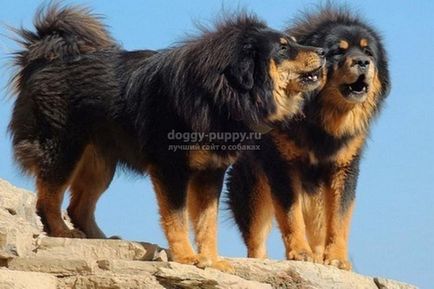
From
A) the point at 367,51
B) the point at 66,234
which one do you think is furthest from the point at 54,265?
the point at 367,51

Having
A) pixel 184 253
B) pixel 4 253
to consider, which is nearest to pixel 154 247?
pixel 184 253

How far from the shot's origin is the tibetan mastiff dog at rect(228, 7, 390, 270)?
30.0ft

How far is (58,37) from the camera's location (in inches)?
356

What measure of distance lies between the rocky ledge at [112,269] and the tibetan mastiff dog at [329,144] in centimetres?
82

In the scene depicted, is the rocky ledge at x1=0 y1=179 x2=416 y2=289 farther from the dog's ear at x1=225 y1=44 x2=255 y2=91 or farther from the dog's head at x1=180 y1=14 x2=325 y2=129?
the dog's ear at x1=225 y1=44 x2=255 y2=91

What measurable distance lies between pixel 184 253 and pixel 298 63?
1741 mm

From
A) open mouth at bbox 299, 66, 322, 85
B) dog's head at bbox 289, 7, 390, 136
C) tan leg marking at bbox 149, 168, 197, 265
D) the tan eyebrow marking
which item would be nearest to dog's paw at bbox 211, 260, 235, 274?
tan leg marking at bbox 149, 168, 197, 265

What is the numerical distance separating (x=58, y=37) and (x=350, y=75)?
2.57 m

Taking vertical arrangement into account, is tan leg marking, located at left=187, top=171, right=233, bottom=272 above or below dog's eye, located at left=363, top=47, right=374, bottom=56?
below

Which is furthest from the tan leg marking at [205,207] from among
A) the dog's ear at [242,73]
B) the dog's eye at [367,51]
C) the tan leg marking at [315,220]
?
the dog's eye at [367,51]

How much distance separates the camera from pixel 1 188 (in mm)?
9750

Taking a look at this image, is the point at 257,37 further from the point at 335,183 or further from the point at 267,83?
the point at 335,183

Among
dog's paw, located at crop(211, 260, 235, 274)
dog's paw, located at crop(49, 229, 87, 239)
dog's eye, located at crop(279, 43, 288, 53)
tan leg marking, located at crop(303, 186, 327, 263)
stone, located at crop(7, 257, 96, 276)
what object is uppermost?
dog's eye, located at crop(279, 43, 288, 53)

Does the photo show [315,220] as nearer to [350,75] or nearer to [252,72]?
[350,75]
